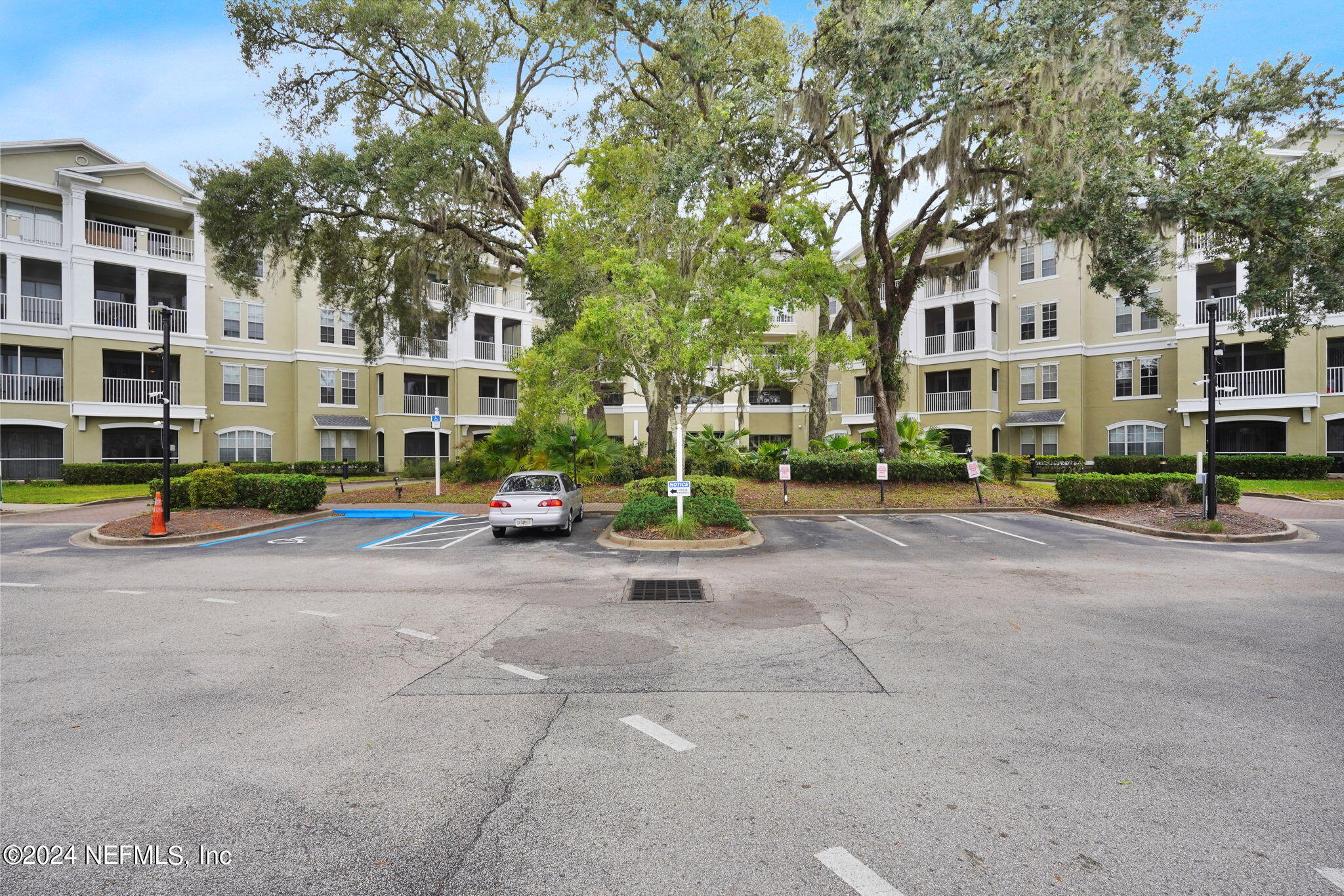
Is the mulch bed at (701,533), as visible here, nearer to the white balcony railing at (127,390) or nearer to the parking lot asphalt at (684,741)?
the parking lot asphalt at (684,741)

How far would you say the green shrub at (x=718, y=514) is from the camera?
1497 cm

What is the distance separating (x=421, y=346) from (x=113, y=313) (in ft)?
42.6

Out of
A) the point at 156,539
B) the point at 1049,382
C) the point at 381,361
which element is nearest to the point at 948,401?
the point at 1049,382

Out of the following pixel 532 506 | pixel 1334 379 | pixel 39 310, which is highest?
pixel 39 310

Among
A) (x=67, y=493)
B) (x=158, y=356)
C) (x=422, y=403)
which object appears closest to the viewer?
(x=67, y=493)

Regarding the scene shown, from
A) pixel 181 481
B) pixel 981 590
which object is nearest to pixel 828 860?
pixel 981 590

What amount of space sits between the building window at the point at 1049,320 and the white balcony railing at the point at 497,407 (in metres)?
29.3

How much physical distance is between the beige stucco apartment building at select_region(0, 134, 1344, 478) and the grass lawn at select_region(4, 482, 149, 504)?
3055 millimetres

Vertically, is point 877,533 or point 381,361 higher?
point 381,361

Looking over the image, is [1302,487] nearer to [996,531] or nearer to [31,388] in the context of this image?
[996,531]

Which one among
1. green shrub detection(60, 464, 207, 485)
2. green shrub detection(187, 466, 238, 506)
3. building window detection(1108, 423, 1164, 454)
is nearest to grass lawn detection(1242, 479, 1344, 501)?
building window detection(1108, 423, 1164, 454)

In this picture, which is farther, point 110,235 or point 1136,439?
point 1136,439

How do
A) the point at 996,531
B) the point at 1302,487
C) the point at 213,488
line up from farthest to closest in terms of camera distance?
the point at 1302,487
the point at 213,488
the point at 996,531

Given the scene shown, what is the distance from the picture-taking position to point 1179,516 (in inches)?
655
